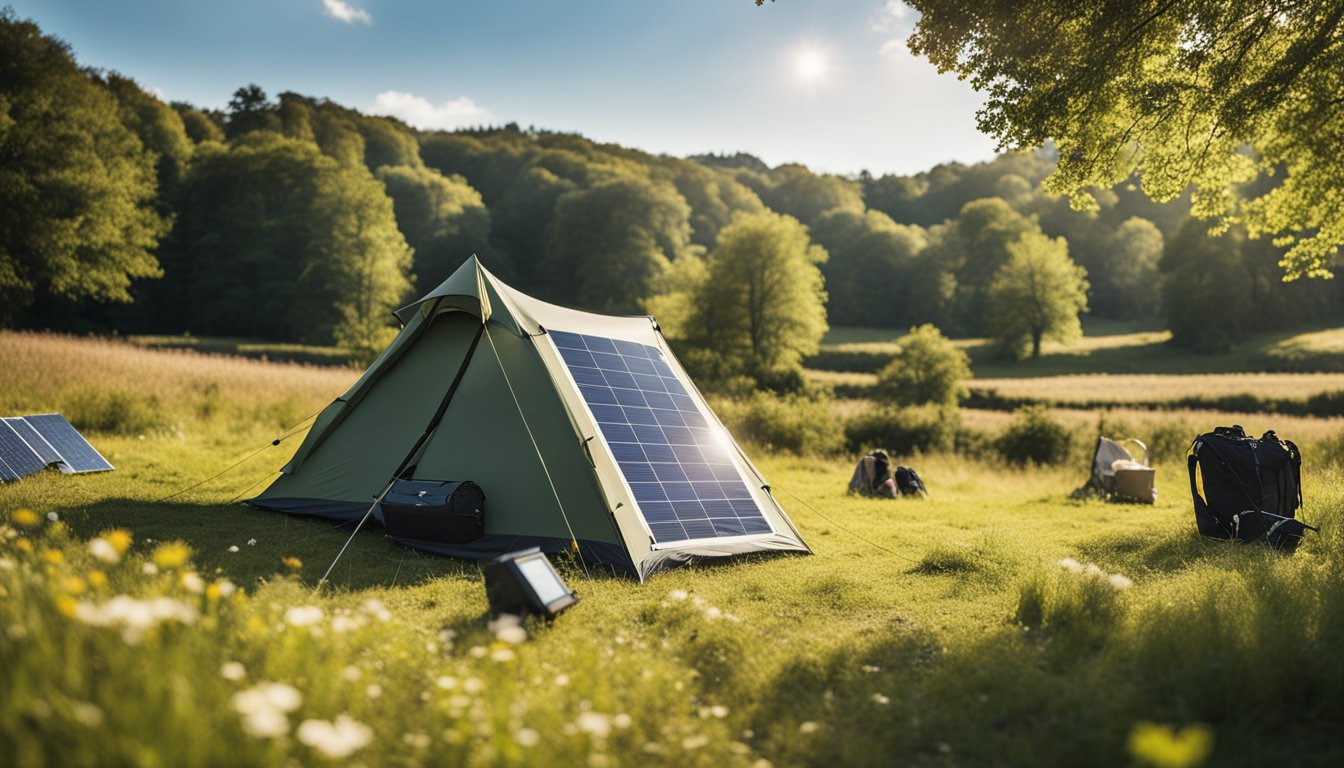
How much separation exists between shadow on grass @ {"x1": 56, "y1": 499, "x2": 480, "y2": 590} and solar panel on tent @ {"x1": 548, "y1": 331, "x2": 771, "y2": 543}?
1.76 metres

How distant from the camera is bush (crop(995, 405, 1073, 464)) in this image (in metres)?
18.6

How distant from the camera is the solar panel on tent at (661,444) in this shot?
7.39m

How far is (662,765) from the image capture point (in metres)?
3.09

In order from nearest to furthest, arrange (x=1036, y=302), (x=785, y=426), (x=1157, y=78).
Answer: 1. (x=1157, y=78)
2. (x=785, y=426)
3. (x=1036, y=302)

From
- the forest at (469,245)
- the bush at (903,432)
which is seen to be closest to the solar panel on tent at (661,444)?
the bush at (903,432)

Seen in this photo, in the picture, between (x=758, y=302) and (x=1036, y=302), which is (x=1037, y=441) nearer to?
(x=758, y=302)

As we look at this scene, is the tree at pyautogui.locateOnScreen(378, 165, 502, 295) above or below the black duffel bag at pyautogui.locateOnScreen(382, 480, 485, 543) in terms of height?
above

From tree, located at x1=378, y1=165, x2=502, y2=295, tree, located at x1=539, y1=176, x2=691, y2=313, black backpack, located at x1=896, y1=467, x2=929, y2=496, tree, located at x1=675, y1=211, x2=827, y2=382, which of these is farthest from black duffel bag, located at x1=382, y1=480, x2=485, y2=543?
tree, located at x1=378, y1=165, x2=502, y2=295

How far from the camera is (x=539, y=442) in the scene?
7.43 m

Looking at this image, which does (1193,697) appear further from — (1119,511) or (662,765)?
(1119,511)

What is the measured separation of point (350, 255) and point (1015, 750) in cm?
3827

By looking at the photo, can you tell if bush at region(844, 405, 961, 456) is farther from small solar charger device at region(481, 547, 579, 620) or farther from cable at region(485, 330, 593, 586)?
small solar charger device at region(481, 547, 579, 620)

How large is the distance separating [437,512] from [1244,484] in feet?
25.8

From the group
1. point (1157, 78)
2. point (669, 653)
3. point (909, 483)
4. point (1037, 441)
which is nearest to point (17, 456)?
point (669, 653)
